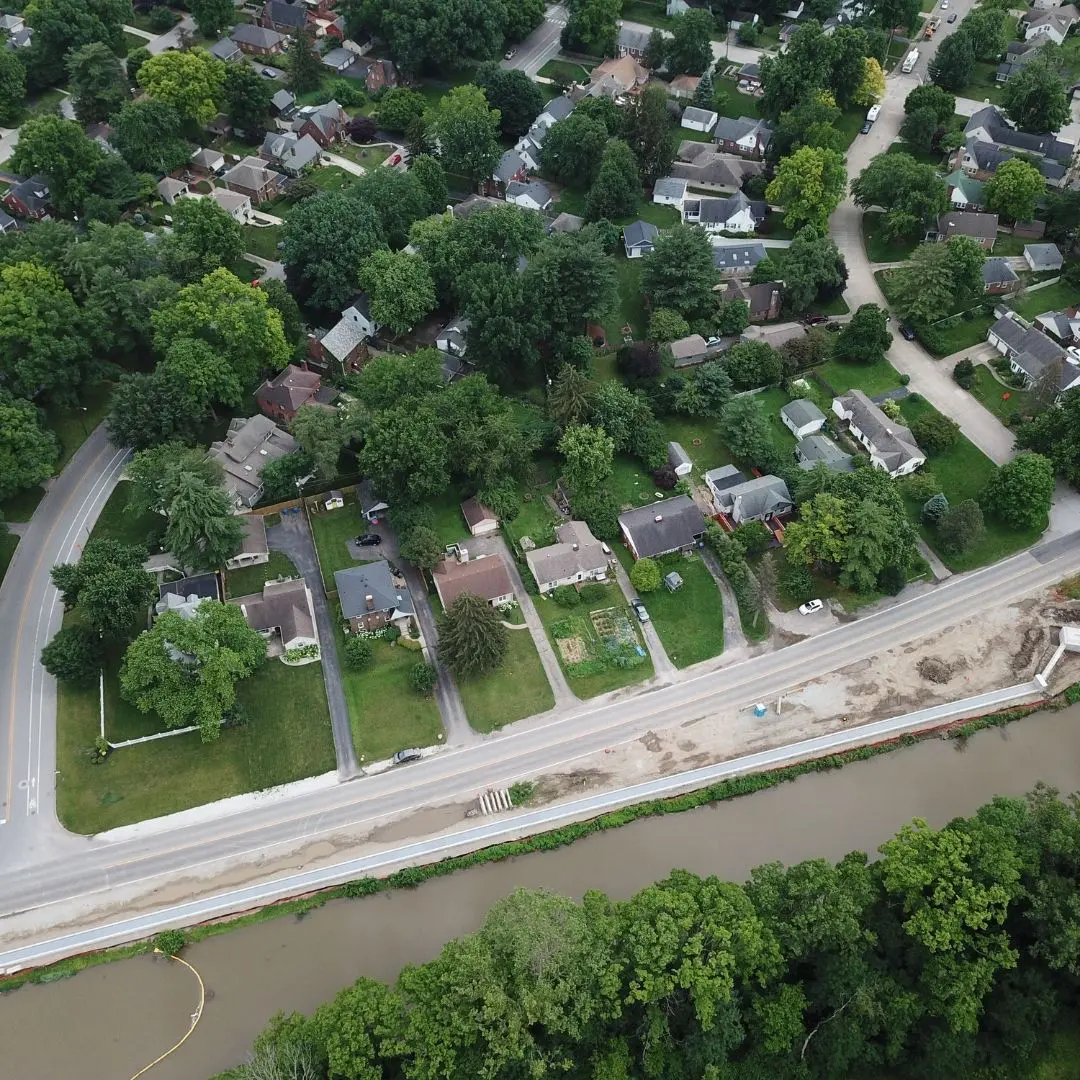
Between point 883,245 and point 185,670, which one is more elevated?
point 883,245

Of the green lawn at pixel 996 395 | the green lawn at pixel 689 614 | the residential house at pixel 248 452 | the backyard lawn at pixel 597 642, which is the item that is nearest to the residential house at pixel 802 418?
the green lawn at pixel 996 395

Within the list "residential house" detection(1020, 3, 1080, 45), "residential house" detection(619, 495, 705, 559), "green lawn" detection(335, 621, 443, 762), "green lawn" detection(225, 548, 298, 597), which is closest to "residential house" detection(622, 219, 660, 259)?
"residential house" detection(619, 495, 705, 559)

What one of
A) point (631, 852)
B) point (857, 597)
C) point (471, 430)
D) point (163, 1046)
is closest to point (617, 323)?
point (471, 430)

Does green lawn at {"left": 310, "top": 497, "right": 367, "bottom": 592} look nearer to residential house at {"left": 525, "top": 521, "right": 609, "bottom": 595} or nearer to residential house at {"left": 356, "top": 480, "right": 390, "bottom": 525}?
residential house at {"left": 356, "top": 480, "right": 390, "bottom": 525}

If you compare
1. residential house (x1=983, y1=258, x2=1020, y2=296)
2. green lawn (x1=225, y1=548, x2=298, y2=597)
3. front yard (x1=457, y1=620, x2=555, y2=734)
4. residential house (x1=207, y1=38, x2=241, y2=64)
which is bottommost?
front yard (x1=457, y1=620, x2=555, y2=734)

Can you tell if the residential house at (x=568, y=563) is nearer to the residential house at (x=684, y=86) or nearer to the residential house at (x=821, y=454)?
the residential house at (x=821, y=454)

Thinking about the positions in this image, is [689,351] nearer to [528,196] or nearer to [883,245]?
[883,245]

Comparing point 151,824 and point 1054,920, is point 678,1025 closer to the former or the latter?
point 1054,920

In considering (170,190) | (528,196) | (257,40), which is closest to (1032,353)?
(528,196)
